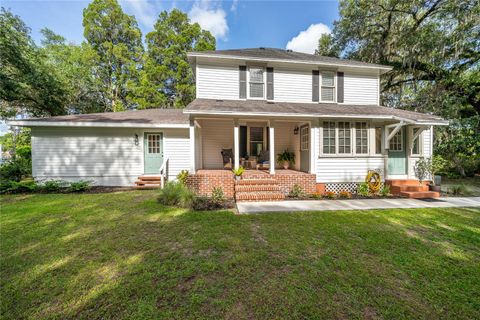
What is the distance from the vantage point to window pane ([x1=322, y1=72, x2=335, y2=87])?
9.02 metres

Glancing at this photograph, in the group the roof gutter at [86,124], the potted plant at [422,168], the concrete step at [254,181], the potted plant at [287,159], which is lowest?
the concrete step at [254,181]

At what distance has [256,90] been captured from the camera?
866cm

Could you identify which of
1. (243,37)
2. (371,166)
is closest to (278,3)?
(243,37)

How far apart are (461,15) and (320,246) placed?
14632 mm

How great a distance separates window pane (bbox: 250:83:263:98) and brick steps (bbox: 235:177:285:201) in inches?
153

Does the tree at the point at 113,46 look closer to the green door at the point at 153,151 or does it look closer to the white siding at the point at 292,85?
the green door at the point at 153,151

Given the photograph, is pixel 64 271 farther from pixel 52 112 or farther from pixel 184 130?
pixel 52 112

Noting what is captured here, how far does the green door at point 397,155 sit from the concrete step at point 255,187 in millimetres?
4843

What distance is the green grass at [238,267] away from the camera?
202 centimetres

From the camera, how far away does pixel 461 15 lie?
9891 mm

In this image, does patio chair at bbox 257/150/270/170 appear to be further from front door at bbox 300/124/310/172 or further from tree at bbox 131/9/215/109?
tree at bbox 131/9/215/109

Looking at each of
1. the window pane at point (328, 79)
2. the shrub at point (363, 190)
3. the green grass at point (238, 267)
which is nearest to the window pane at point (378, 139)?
the shrub at point (363, 190)

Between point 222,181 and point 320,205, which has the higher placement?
point 222,181

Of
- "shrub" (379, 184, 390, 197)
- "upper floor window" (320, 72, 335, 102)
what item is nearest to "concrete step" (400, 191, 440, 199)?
"shrub" (379, 184, 390, 197)
